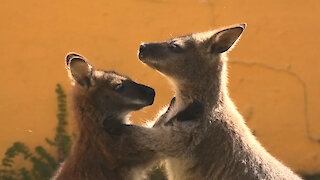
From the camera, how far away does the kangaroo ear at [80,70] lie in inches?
233

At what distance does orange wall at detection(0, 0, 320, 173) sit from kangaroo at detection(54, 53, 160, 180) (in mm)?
2947

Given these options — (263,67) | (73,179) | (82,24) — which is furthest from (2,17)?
(73,179)

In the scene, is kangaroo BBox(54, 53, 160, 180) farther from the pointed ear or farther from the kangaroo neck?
the pointed ear

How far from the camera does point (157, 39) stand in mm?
9250

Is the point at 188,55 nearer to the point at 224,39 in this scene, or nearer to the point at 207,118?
the point at 224,39

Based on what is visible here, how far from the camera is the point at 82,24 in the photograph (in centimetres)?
920

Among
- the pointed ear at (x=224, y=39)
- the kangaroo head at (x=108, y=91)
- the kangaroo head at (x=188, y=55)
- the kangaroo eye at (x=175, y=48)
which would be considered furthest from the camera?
the kangaroo eye at (x=175, y=48)

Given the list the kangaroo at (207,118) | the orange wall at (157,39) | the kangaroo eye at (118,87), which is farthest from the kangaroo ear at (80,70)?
the orange wall at (157,39)

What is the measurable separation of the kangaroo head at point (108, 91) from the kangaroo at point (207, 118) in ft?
0.82

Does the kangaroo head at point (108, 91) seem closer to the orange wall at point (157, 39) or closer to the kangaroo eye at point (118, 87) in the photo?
the kangaroo eye at point (118, 87)

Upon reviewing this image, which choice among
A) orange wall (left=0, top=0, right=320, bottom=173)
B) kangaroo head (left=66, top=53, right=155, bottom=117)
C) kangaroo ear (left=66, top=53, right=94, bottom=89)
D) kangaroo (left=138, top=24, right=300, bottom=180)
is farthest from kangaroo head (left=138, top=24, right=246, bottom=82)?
orange wall (left=0, top=0, right=320, bottom=173)

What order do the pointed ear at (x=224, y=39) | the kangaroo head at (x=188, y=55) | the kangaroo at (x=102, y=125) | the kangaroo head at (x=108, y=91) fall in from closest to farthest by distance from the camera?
the kangaroo at (x=102, y=125)
the kangaroo head at (x=108, y=91)
the pointed ear at (x=224, y=39)
the kangaroo head at (x=188, y=55)

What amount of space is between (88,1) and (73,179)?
373 cm

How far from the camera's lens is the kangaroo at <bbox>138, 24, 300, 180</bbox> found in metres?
6.20
